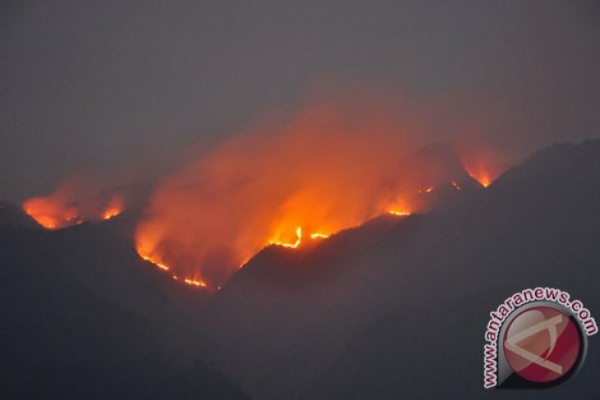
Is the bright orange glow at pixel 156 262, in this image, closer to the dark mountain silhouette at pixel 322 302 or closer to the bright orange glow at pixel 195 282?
the dark mountain silhouette at pixel 322 302

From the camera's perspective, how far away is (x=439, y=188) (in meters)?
92.5

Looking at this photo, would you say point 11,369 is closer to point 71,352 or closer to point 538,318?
point 71,352

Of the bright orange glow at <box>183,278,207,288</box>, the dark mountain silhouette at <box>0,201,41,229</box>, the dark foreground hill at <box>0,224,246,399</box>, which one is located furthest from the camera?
the bright orange glow at <box>183,278,207,288</box>

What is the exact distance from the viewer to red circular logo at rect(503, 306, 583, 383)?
28.1 meters

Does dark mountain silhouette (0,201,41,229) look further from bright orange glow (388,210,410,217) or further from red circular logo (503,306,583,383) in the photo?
red circular logo (503,306,583,383)

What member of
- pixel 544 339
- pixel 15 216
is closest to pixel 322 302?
pixel 544 339

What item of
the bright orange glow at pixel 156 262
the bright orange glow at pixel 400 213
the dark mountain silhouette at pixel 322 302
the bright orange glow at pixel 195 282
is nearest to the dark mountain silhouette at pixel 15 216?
the dark mountain silhouette at pixel 322 302

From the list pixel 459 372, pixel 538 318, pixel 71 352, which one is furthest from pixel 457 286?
pixel 71 352

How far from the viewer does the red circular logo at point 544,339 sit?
2811cm

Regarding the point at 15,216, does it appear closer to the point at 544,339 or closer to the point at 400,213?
the point at 400,213

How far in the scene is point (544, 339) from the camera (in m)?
28.2

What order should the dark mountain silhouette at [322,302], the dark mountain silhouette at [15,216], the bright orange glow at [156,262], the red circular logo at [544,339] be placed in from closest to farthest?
the red circular logo at [544,339] < the dark mountain silhouette at [322,302] < the dark mountain silhouette at [15,216] < the bright orange glow at [156,262]

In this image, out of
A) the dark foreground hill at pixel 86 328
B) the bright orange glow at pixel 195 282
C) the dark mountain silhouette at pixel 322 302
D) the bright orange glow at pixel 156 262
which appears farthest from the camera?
the bright orange glow at pixel 195 282

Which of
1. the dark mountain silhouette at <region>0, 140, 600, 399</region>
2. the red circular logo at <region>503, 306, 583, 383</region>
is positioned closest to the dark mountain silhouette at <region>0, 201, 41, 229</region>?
the dark mountain silhouette at <region>0, 140, 600, 399</region>
